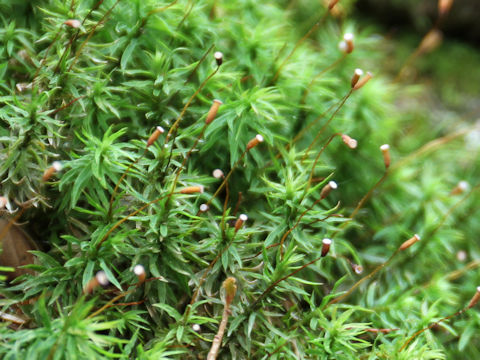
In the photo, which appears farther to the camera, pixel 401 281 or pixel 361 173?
pixel 361 173

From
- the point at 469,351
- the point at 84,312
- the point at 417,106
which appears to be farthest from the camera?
the point at 417,106

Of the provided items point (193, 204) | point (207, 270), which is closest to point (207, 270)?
point (207, 270)

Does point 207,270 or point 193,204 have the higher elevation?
point 193,204

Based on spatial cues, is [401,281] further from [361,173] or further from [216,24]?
[216,24]

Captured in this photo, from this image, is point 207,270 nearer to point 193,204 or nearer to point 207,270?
point 207,270

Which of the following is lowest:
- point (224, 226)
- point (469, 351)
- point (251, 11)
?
point (469, 351)

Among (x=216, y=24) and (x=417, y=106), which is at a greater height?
(x=216, y=24)

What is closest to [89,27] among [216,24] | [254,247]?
[216,24]

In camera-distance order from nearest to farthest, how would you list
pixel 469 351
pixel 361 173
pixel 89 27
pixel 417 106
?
pixel 89 27
pixel 469 351
pixel 361 173
pixel 417 106
